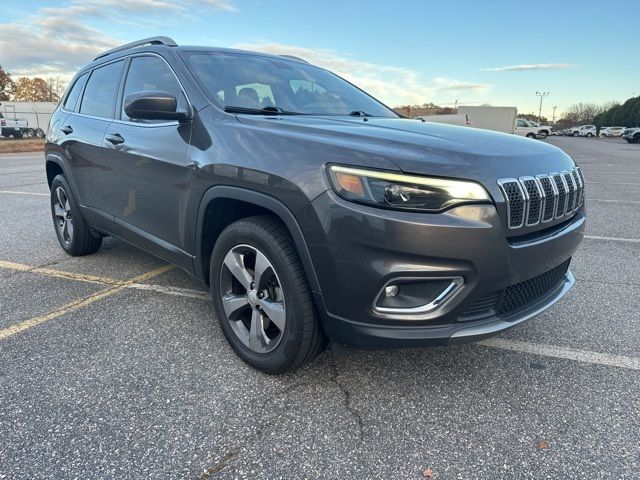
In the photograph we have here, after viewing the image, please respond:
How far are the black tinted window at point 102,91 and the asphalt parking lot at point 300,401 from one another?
155 centimetres

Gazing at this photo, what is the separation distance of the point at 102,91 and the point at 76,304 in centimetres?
183

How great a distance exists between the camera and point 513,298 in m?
2.34

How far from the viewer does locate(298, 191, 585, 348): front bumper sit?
6.62 ft

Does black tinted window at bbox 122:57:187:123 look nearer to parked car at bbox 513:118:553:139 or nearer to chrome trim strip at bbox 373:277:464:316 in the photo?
chrome trim strip at bbox 373:277:464:316

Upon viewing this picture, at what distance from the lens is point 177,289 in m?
3.90

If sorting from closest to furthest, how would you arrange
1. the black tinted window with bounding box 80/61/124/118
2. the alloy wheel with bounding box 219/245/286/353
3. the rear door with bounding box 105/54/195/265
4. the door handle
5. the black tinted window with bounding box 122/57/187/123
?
1. the alloy wheel with bounding box 219/245/286/353
2. the rear door with bounding box 105/54/195/265
3. the black tinted window with bounding box 122/57/187/123
4. the door handle
5. the black tinted window with bounding box 80/61/124/118

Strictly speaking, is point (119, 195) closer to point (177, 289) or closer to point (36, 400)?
point (177, 289)

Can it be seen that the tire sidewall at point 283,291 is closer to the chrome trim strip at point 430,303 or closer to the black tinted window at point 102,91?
the chrome trim strip at point 430,303

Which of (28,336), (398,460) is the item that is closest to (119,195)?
(28,336)

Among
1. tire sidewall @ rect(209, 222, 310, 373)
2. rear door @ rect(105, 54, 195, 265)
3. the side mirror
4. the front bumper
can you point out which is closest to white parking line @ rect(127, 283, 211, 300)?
rear door @ rect(105, 54, 195, 265)

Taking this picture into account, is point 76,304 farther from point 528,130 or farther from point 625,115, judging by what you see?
point 625,115

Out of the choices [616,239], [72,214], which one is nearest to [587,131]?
[616,239]

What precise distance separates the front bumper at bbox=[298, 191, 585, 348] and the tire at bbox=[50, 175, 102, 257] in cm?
315

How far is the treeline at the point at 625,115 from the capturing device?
6994 cm
